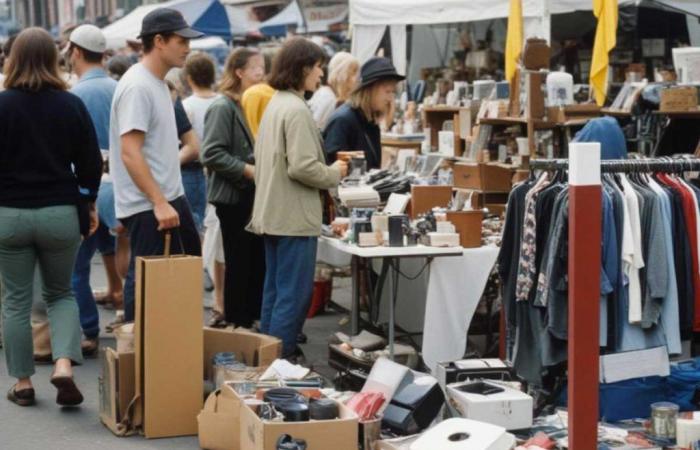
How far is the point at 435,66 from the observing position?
60.1 ft

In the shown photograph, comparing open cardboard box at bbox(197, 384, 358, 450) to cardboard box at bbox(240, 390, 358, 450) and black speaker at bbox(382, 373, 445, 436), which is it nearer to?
cardboard box at bbox(240, 390, 358, 450)

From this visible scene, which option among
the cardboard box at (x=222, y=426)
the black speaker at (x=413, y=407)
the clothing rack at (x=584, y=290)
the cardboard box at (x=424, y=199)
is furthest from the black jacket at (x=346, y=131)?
the clothing rack at (x=584, y=290)

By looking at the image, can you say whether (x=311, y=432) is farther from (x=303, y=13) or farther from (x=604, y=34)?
(x=303, y=13)

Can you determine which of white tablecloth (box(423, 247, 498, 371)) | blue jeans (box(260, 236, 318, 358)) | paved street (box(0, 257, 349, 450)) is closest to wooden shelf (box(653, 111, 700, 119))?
white tablecloth (box(423, 247, 498, 371))

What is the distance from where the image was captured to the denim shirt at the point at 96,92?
26.6 ft

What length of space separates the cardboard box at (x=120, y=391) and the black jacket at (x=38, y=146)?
830 mm

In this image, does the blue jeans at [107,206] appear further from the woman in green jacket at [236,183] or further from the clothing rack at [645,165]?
the clothing rack at [645,165]

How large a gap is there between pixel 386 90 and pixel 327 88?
7.72 feet

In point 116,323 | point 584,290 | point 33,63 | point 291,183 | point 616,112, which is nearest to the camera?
point 584,290

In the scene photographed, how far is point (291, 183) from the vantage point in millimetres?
7207

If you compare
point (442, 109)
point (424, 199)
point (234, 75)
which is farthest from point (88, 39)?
point (442, 109)

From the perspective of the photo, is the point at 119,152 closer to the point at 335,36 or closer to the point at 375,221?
the point at 375,221

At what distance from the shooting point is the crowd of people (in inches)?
258

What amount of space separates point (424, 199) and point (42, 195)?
7.90 ft
